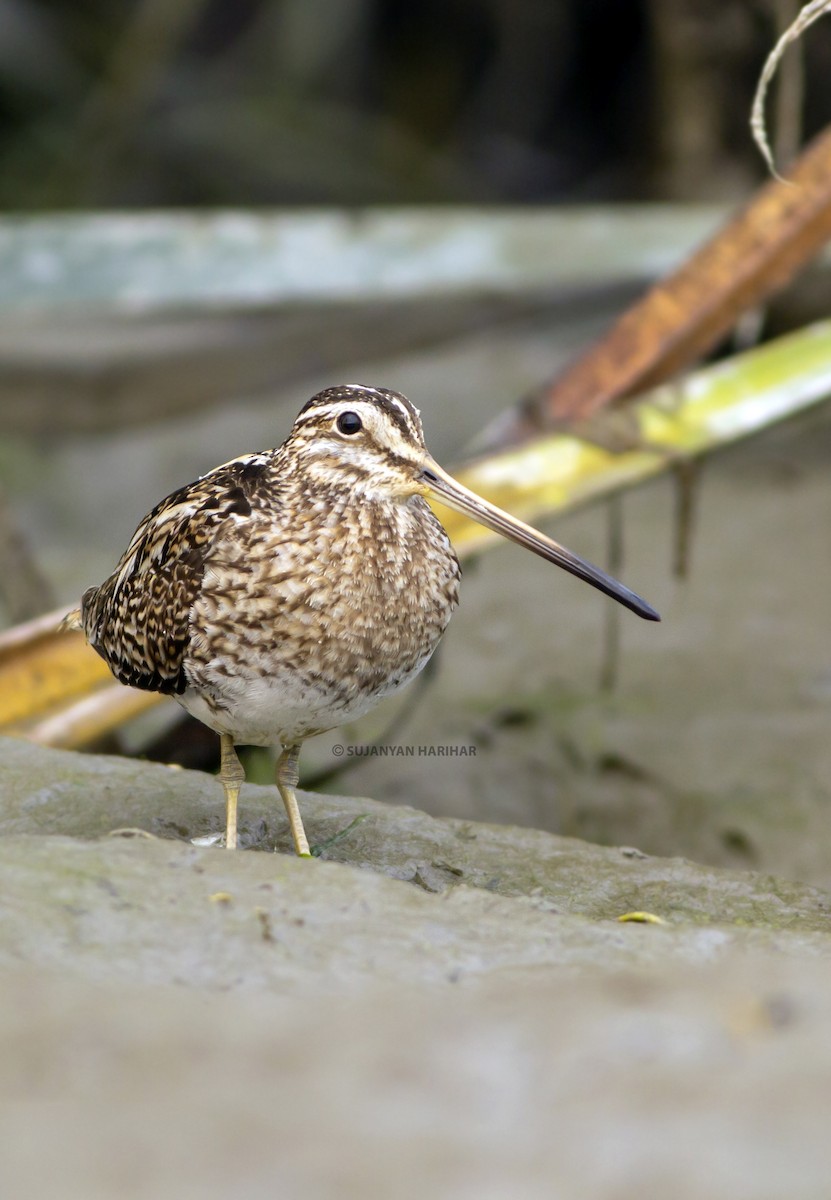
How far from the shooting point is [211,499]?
12.0 feet

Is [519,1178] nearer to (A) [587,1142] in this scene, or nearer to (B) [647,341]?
(A) [587,1142]

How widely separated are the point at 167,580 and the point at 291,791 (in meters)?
0.62

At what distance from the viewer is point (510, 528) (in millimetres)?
3588

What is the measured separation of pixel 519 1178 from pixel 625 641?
4.93 m

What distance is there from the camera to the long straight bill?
3.51 m

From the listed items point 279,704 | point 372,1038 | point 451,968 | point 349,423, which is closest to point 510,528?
point 349,423

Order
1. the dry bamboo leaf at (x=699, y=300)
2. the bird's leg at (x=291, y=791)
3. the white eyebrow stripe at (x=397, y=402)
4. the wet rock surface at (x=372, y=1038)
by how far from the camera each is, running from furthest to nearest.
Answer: the dry bamboo leaf at (x=699, y=300)
the bird's leg at (x=291, y=791)
the white eyebrow stripe at (x=397, y=402)
the wet rock surface at (x=372, y=1038)

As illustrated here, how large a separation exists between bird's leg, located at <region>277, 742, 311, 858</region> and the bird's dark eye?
794 millimetres

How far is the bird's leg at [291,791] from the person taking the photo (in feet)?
12.1

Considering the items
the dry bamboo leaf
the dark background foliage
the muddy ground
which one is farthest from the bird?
Answer: the dark background foliage

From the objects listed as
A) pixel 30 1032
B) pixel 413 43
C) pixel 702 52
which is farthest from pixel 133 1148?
pixel 413 43

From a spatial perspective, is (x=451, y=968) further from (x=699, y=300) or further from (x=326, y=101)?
(x=326, y=101)

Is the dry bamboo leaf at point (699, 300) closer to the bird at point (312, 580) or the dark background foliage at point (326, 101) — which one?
the bird at point (312, 580)

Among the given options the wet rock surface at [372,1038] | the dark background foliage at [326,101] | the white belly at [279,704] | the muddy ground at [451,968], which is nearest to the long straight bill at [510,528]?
the white belly at [279,704]
